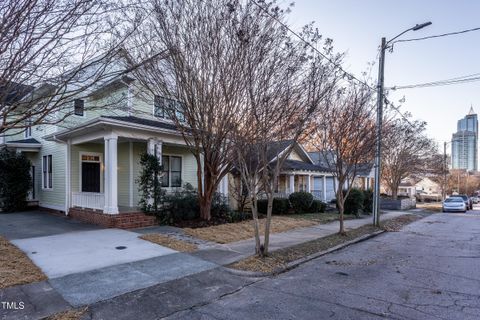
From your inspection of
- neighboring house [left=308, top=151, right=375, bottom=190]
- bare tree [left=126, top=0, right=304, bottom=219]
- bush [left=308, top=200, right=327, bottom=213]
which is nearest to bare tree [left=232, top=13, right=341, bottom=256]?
bare tree [left=126, top=0, right=304, bottom=219]

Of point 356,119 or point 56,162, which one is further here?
point 56,162

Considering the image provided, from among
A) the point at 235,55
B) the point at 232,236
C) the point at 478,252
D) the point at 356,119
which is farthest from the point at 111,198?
the point at 478,252

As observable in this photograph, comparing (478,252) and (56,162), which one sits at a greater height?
(56,162)

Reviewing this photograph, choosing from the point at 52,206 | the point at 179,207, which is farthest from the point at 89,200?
the point at 52,206

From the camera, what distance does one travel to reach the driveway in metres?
9.66

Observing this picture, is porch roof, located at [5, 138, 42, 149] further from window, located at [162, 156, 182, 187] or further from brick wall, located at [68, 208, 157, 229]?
window, located at [162, 156, 182, 187]

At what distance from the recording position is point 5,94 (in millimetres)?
4953

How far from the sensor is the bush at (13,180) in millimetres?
15211

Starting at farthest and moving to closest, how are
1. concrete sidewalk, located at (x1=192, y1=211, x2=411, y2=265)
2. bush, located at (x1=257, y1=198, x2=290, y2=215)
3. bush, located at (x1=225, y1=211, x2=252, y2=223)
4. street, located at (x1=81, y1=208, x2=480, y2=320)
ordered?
bush, located at (x1=257, y1=198, x2=290, y2=215)
bush, located at (x1=225, y1=211, x2=252, y2=223)
concrete sidewalk, located at (x1=192, y1=211, x2=411, y2=265)
street, located at (x1=81, y1=208, x2=480, y2=320)

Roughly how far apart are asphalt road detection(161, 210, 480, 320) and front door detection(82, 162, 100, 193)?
11887 millimetres

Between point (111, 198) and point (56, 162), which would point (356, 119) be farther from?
point (56, 162)

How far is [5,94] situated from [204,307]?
4504 millimetres

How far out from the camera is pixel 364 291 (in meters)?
5.46

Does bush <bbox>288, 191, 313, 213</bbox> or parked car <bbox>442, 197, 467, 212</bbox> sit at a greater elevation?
bush <bbox>288, 191, 313, 213</bbox>
